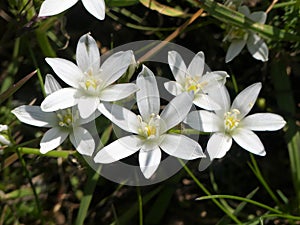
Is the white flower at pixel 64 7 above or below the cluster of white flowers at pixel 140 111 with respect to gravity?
above

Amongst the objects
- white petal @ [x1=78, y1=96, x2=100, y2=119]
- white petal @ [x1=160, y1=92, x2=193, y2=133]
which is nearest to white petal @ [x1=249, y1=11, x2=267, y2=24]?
white petal @ [x1=160, y1=92, x2=193, y2=133]

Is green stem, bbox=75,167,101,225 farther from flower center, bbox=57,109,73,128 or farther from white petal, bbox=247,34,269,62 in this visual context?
white petal, bbox=247,34,269,62

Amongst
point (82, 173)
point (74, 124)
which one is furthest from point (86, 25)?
point (74, 124)

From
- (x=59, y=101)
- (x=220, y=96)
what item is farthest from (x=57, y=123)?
(x=220, y=96)

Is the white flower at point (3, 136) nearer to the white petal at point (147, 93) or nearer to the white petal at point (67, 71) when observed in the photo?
the white petal at point (67, 71)

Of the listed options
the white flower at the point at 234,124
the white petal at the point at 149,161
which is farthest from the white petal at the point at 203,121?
the white petal at the point at 149,161

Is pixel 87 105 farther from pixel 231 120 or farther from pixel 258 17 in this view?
pixel 258 17

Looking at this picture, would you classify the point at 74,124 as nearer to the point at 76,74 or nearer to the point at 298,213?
the point at 76,74
